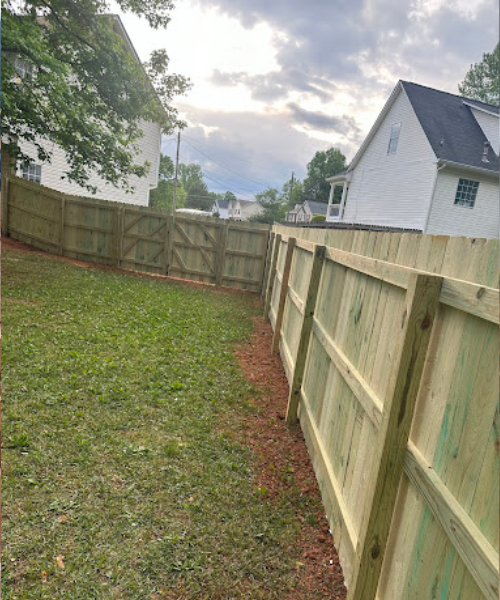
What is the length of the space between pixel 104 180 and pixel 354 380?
17.4 meters

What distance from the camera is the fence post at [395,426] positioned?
64.8 inches

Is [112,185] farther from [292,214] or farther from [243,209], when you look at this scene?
[243,209]

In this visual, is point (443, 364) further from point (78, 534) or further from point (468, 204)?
point (468, 204)

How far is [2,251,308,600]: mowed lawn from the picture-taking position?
2.19m

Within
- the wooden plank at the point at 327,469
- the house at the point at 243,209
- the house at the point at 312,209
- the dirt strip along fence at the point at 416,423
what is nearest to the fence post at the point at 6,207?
the wooden plank at the point at 327,469

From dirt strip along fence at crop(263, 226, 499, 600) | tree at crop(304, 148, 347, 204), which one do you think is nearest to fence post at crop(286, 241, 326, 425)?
dirt strip along fence at crop(263, 226, 499, 600)

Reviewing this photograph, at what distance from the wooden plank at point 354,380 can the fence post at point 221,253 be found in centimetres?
809

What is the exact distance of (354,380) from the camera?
8.00ft

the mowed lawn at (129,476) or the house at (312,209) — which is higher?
the house at (312,209)

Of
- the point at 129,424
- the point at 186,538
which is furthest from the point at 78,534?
the point at 129,424

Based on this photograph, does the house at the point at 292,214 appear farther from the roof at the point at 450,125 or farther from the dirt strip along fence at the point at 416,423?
the dirt strip along fence at the point at 416,423

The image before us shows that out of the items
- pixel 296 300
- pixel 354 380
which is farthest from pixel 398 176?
pixel 354 380

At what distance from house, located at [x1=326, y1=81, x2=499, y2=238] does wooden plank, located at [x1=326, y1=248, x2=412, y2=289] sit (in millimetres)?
14421

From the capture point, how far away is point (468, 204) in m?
16.4
